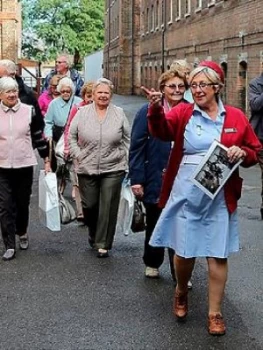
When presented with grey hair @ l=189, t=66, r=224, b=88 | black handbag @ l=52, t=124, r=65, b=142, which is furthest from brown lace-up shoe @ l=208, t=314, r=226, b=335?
black handbag @ l=52, t=124, r=65, b=142

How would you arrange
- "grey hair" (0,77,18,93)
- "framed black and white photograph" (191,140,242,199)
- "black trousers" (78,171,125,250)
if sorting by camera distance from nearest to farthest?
"framed black and white photograph" (191,140,242,199) < "grey hair" (0,77,18,93) < "black trousers" (78,171,125,250)

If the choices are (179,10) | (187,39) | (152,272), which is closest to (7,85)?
(152,272)

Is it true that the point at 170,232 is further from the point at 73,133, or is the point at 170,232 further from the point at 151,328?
the point at 73,133

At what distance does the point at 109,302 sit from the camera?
637cm

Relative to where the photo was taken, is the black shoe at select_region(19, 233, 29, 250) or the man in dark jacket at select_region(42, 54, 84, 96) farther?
the man in dark jacket at select_region(42, 54, 84, 96)

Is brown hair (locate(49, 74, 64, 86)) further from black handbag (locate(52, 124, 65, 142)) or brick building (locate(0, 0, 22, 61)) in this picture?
brick building (locate(0, 0, 22, 61))

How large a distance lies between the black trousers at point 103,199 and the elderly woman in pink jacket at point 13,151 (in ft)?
1.84

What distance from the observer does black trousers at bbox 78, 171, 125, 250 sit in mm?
8023

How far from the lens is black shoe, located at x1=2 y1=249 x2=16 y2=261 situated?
25.8ft

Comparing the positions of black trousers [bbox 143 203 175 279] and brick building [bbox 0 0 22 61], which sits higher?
brick building [bbox 0 0 22 61]

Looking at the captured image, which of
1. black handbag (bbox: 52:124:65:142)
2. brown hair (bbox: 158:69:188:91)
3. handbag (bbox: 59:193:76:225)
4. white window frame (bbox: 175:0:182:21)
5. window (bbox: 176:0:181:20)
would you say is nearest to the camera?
brown hair (bbox: 158:69:188:91)

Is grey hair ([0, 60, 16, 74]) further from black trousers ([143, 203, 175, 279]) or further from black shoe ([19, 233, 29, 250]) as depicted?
black trousers ([143, 203, 175, 279])

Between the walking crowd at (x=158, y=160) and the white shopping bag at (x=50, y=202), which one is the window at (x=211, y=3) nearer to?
the walking crowd at (x=158, y=160)

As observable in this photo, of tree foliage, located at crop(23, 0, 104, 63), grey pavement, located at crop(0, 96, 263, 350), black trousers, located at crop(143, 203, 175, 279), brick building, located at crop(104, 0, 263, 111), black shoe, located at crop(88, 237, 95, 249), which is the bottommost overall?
grey pavement, located at crop(0, 96, 263, 350)
